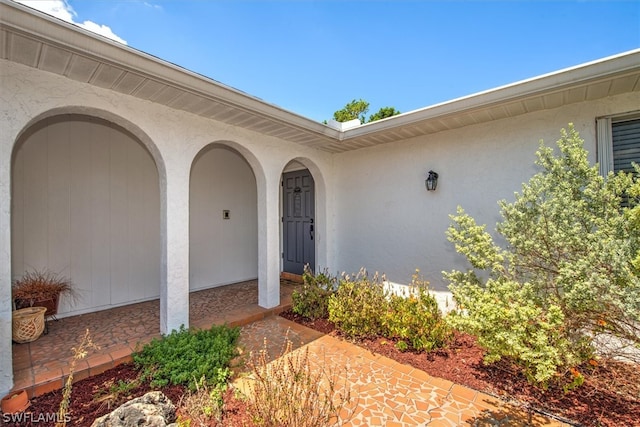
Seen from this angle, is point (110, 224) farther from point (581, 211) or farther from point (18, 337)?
point (581, 211)

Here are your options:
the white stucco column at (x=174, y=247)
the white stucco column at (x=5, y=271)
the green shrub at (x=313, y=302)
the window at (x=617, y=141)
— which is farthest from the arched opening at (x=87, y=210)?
the window at (x=617, y=141)

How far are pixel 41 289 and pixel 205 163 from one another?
3683mm

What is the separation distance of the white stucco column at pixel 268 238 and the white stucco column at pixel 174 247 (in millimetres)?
1391

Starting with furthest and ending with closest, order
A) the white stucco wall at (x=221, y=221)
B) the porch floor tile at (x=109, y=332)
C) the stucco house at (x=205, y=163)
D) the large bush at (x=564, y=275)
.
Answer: the white stucco wall at (x=221, y=221), the porch floor tile at (x=109, y=332), the stucco house at (x=205, y=163), the large bush at (x=564, y=275)

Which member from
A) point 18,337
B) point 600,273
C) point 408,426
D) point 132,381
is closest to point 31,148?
point 18,337

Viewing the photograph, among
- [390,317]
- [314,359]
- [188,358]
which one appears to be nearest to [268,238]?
[314,359]

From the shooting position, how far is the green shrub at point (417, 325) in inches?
154

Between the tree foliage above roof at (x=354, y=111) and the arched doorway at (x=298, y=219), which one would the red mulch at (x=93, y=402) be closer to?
the arched doorway at (x=298, y=219)

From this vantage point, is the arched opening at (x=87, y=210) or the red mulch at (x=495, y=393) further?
the arched opening at (x=87, y=210)

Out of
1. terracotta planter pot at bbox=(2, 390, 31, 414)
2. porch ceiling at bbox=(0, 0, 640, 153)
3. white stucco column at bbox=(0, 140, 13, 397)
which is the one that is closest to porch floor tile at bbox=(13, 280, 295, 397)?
terracotta planter pot at bbox=(2, 390, 31, 414)

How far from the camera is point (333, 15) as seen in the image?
5359mm

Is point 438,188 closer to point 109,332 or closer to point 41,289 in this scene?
point 109,332

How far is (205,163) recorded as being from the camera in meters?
6.73

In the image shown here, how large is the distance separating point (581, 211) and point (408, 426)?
2713 millimetres
